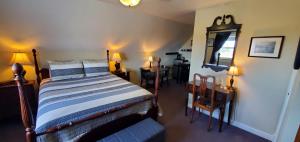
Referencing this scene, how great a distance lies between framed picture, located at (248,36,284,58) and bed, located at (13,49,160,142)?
1768 mm

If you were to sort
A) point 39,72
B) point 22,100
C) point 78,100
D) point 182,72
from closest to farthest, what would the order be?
1. point 22,100
2. point 78,100
3. point 39,72
4. point 182,72

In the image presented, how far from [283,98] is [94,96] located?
8.86 ft

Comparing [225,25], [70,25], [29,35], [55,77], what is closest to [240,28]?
[225,25]

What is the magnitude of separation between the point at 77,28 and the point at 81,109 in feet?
6.51

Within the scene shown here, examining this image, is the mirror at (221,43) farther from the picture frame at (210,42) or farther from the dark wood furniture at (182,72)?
the dark wood furniture at (182,72)

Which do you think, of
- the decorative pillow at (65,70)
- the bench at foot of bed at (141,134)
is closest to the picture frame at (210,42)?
the bench at foot of bed at (141,134)

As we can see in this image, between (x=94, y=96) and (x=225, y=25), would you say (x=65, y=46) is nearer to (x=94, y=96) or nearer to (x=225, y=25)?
(x=94, y=96)

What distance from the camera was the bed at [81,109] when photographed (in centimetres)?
121

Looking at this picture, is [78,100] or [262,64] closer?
[78,100]

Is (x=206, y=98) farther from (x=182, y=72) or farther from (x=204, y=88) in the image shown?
(x=182, y=72)

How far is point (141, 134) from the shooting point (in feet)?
4.95

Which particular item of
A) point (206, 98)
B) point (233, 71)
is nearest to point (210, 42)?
point (233, 71)

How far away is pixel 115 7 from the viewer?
9.18 ft

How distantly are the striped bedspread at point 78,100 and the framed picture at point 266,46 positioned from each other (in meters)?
1.81
